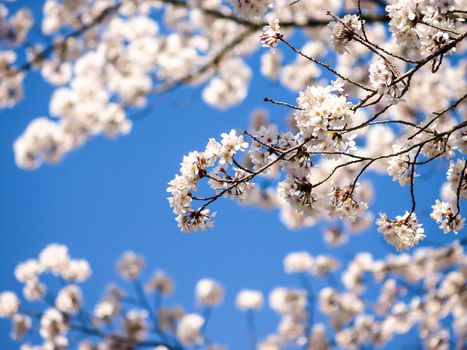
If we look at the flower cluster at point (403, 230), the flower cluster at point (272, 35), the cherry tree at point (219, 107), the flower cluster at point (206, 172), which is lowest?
the flower cluster at point (403, 230)

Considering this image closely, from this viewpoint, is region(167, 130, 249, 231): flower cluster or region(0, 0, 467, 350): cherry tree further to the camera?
region(0, 0, 467, 350): cherry tree

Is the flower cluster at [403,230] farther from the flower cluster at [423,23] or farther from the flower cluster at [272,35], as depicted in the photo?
the flower cluster at [272,35]

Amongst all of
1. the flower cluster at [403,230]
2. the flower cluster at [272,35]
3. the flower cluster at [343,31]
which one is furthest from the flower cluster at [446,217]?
the flower cluster at [272,35]

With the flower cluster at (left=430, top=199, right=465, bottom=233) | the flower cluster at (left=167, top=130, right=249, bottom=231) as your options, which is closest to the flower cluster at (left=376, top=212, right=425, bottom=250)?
the flower cluster at (left=430, top=199, right=465, bottom=233)

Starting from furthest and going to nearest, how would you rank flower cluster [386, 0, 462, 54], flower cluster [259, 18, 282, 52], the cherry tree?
the cherry tree < flower cluster [259, 18, 282, 52] < flower cluster [386, 0, 462, 54]

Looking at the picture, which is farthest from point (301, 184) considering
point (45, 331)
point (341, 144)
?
point (45, 331)

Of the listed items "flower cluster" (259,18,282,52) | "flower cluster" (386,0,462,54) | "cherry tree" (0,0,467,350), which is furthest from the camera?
"cherry tree" (0,0,467,350)

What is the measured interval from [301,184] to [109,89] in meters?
9.07

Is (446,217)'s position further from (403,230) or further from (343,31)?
(343,31)

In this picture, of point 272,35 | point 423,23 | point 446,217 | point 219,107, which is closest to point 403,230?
point 446,217

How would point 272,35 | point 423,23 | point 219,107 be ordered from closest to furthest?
point 423,23 → point 272,35 → point 219,107

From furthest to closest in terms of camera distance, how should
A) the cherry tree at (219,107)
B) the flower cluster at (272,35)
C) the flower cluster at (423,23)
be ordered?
the cherry tree at (219,107)
the flower cluster at (272,35)
the flower cluster at (423,23)

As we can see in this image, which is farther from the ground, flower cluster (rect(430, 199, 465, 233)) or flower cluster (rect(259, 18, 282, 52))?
flower cluster (rect(259, 18, 282, 52))

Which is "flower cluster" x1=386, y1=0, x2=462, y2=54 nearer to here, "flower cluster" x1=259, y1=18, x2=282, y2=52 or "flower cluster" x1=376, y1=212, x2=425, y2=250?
"flower cluster" x1=259, y1=18, x2=282, y2=52
